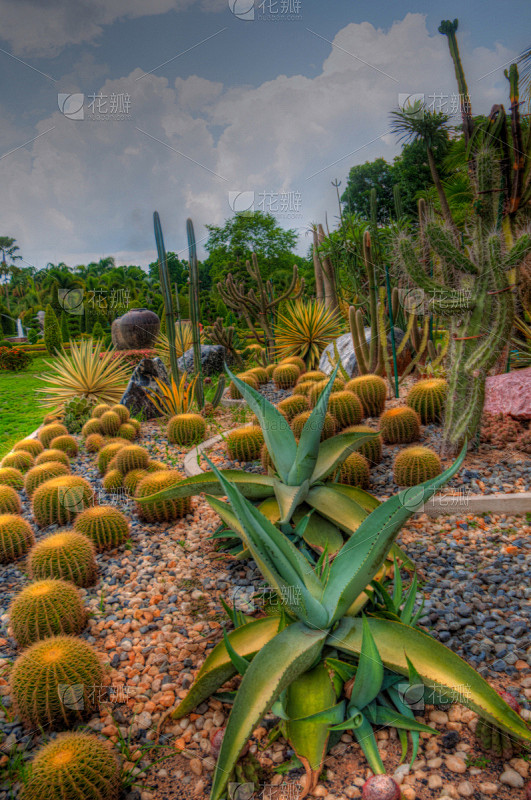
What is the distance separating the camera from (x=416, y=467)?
320 cm

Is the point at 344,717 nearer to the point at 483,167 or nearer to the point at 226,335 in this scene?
the point at 483,167


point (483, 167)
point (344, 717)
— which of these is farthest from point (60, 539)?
point (483, 167)

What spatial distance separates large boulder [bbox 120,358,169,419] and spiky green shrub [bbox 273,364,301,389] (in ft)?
5.29

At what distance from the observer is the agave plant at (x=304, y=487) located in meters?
2.52

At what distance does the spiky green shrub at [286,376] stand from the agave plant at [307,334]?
3.60ft

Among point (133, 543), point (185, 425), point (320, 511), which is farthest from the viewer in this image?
point (185, 425)

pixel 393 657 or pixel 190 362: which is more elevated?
pixel 190 362

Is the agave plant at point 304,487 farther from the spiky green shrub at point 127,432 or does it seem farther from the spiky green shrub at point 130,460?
the spiky green shrub at point 127,432

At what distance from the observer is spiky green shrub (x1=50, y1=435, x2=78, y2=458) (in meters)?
5.25

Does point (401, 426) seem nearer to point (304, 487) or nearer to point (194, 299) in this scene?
point (304, 487)

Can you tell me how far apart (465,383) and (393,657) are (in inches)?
96.5

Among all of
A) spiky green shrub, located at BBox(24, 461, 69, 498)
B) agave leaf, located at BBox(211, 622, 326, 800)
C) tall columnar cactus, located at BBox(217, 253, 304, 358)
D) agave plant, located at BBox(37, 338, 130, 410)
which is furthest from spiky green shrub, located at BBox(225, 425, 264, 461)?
tall columnar cactus, located at BBox(217, 253, 304, 358)

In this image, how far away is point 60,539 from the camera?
2.77m

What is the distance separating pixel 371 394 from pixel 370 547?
295 centimetres
